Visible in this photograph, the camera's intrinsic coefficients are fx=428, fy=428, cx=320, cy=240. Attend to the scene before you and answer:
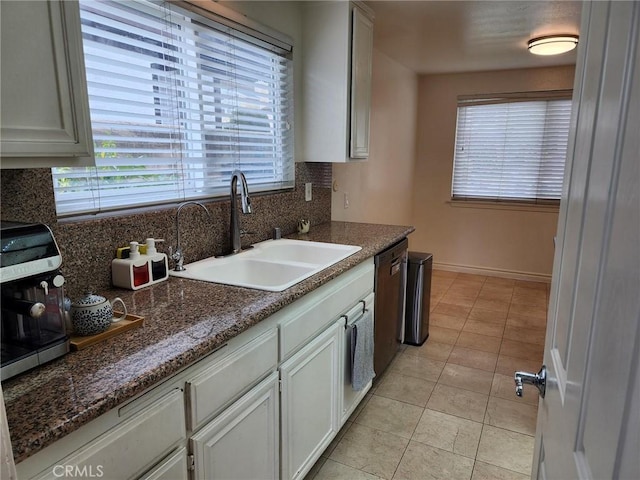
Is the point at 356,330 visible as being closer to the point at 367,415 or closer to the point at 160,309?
the point at 367,415

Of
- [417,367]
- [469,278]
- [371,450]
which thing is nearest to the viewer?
[371,450]

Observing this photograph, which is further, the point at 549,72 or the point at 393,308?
the point at 549,72

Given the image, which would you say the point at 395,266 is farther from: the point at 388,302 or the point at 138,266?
the point at 138,266

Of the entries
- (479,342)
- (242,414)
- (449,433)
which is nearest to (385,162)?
(479,342)

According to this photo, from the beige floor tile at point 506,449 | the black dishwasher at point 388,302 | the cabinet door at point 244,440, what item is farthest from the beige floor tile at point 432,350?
the cabinet door at point 244,440

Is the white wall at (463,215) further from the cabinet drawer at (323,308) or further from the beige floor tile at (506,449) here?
the cabinet drawer at (323,308)

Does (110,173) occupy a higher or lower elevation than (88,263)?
higher

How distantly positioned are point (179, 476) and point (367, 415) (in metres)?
1.49

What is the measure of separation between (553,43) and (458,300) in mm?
2408

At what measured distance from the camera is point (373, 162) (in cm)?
394

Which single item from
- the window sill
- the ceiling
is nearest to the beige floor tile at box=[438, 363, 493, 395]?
the ceiling

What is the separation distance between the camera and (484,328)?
144 inches

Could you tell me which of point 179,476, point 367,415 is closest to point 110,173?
point 179,476

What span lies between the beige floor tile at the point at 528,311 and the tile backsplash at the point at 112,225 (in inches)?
99.6
